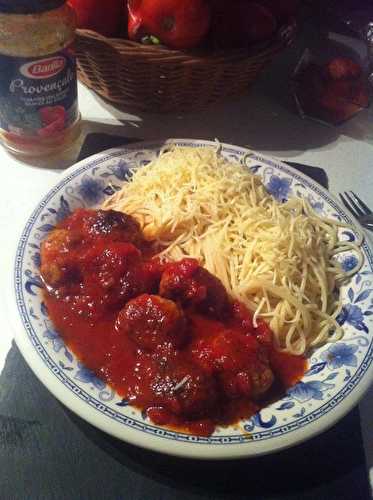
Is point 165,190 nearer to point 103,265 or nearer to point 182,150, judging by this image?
point 182,150

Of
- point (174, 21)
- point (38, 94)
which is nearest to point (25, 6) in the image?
point (38, 94)

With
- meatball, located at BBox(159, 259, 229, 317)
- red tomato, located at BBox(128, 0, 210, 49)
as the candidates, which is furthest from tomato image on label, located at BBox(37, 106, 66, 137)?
meatball, located at BBox(159, 259, 229, 317)

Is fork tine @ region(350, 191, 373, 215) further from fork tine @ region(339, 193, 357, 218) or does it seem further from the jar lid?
the jar lid

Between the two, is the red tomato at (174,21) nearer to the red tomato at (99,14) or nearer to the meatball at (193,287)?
the red tomato at (99,14)

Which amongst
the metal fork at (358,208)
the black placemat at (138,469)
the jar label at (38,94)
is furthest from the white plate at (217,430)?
the jar label at (38,94)

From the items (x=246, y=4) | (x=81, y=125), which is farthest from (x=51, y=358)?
(x=246, y=4)

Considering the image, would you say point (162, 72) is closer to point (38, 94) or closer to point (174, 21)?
point (174, 21)

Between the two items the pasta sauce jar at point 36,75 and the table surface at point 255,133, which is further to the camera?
the table surface at point 255,133
